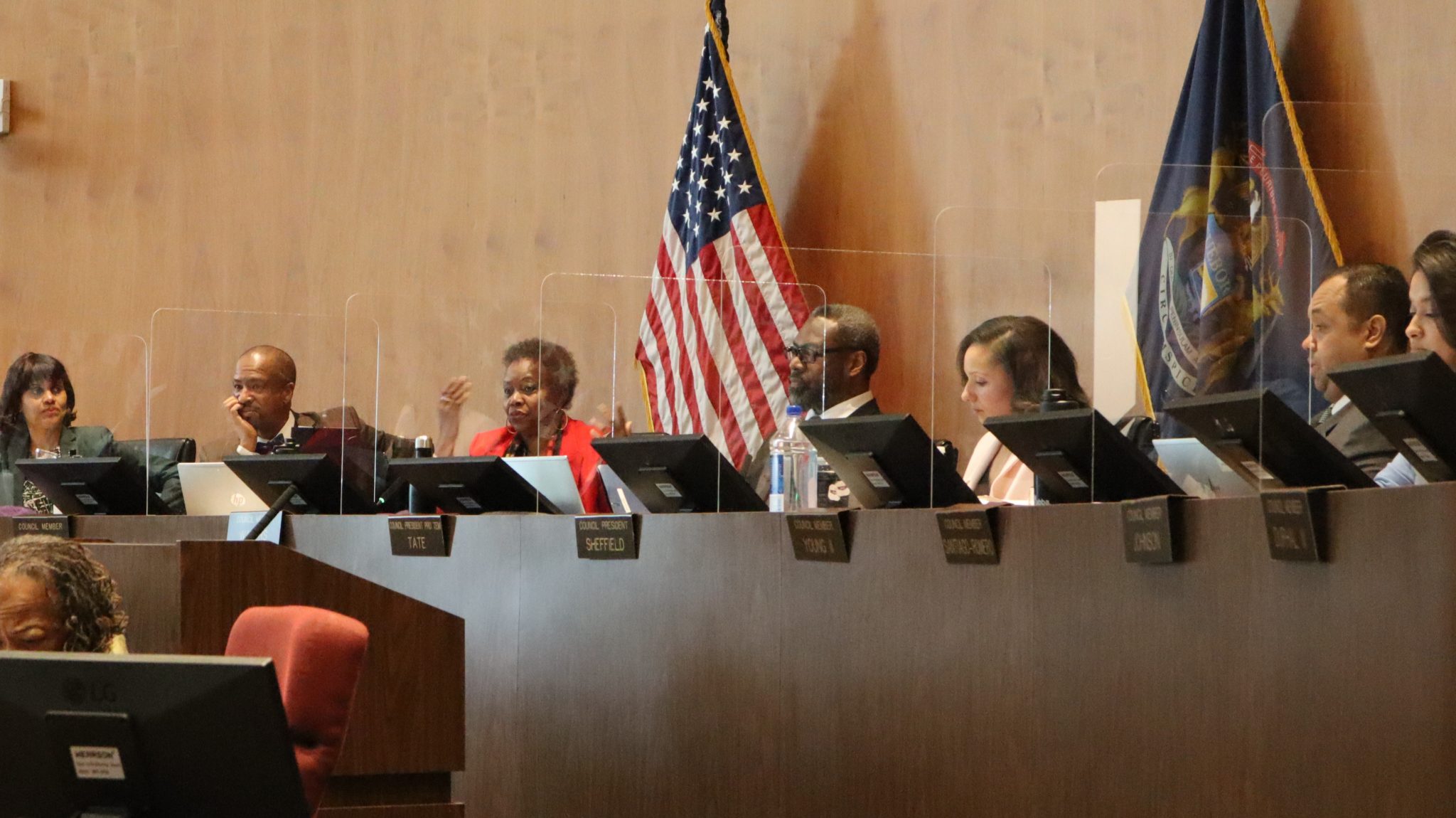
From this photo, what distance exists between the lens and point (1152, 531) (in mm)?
2691

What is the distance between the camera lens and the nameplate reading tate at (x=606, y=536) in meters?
4.04

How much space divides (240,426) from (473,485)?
147cm

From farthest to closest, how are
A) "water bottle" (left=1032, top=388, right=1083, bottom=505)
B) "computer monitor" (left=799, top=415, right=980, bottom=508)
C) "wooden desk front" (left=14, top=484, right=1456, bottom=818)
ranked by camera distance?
1. "computer monitor" (left=799, top=415, right=980, bottom=508)
2. "water bottle" (left=1032, top=388, right=1083, bottom=505)
3. "wooden desk front" (left=14, top=484, right=1456, bottom=818)

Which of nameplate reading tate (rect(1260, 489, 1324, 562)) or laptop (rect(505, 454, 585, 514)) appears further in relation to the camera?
laptop (rect(505, 454, 585, 514))

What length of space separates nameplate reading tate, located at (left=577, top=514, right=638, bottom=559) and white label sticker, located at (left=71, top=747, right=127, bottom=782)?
77.8 inches

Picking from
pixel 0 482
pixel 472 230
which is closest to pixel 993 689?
pixel 0 482

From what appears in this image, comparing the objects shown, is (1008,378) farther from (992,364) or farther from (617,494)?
(617,494)

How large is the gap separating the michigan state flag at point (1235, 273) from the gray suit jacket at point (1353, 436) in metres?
0.03

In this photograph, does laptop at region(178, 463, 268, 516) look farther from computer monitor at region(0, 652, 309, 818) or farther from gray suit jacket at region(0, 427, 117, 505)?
computer monitor at region(0, 652, 309, 818)

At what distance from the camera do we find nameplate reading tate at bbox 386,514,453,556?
4.47 m

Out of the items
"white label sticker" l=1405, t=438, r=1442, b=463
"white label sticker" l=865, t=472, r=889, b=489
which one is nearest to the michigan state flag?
"white label sticker" l=1405, t=438, r=1442, b=463

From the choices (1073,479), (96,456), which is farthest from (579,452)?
(1073,479)

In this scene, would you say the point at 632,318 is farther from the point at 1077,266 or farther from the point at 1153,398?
the point at 1153,398

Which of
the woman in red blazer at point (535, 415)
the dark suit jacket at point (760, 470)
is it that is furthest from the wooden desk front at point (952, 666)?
the dark suit jacket at point (760, 470)
